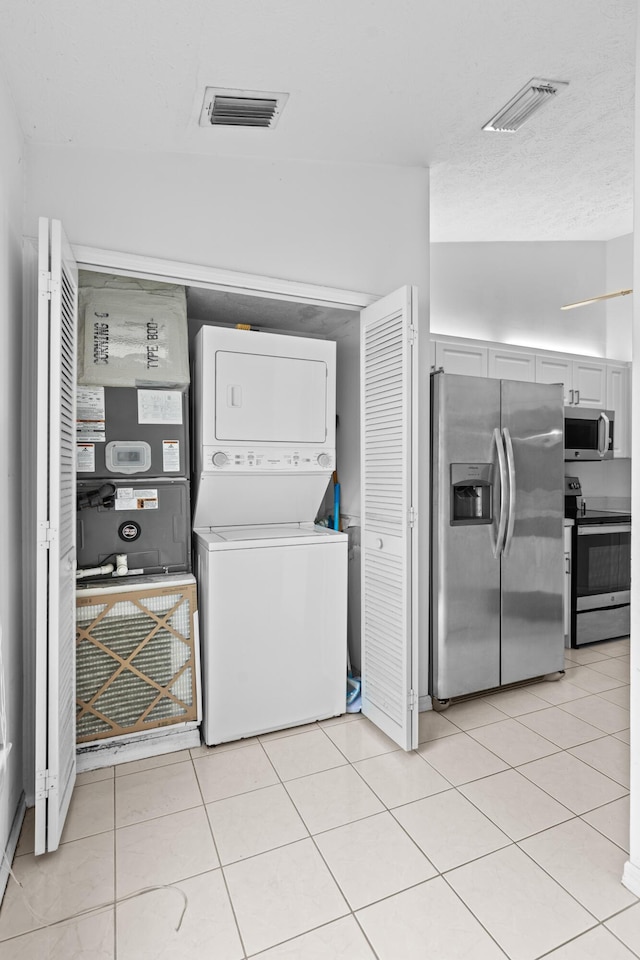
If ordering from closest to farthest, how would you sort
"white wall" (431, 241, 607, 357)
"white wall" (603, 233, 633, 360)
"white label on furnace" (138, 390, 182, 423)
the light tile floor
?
the light tile floor → "white label on furnace" (138, 390, 182, 423) → "white wall" (431, 241, 607, 357) → "white wall" (603, 233, 633, 360)

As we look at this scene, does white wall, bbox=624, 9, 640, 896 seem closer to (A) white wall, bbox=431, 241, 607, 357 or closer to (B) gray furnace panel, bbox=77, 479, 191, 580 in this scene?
(B) gray furnace panel, bbox=77, 479, 191, 580

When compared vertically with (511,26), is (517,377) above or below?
below

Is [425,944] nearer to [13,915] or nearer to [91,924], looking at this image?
[91,924]

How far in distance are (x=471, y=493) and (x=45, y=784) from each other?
2.30 m

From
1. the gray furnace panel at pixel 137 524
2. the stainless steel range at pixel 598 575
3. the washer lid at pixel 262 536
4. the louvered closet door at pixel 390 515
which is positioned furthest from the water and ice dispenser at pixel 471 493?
the gray furnace panel at pixel 137 524

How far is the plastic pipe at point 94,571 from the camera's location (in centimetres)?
241

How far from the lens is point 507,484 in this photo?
117 inches

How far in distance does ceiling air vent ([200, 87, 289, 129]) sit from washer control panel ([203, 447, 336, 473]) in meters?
1.39

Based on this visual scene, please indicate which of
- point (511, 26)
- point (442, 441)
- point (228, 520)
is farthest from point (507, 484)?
point (511, 26)

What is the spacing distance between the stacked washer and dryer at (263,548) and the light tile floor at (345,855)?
0.24 metres

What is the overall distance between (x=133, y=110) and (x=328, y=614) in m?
2.34

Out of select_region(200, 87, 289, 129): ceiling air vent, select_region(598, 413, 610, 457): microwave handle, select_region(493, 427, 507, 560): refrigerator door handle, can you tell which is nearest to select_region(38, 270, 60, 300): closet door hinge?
select_region(200, 87, 289, 129): ceiling air vent

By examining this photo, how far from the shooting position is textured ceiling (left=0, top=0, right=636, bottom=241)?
1.67 meters

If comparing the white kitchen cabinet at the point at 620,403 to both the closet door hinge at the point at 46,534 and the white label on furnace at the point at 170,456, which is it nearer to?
the white label on furnace at the point at 170,456
